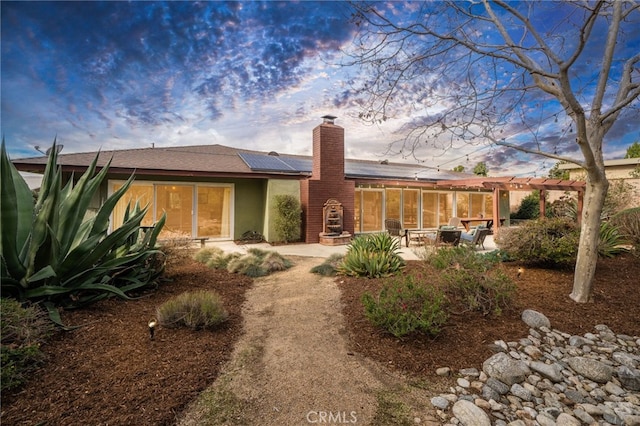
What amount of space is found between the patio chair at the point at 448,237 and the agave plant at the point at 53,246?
28.2 feet

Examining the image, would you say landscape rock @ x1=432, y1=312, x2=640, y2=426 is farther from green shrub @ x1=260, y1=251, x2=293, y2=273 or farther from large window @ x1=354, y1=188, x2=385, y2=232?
large window @ x1=354, y1=188, x2=385, y2=232

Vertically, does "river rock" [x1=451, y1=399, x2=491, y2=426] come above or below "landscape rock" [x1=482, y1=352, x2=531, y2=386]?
below

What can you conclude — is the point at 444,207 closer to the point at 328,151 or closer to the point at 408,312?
the point at 328,151

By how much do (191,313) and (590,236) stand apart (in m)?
5.96

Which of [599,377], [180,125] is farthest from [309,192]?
[599,377]

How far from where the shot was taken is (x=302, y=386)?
272cm

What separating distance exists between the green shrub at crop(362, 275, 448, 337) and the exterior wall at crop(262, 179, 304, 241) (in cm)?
849

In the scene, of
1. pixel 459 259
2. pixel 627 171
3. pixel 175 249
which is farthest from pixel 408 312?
pixel 627 171

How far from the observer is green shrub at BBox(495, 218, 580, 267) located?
6.01 meters

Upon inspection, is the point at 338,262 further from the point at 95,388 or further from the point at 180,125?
the point at 180,125

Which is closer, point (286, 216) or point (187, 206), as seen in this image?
point (286, 216)

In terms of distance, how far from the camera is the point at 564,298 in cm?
486

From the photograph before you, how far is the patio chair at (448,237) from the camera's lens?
31.7 feet

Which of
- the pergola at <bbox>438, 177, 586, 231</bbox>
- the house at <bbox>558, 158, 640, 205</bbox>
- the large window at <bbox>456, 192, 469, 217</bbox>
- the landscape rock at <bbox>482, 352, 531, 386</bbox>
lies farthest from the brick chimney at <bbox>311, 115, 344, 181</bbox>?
the house at <bbox>558, 158, 640, 205</bbox>
